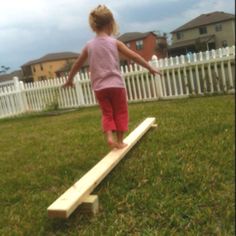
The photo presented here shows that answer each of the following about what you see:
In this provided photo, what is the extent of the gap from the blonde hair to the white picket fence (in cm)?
546

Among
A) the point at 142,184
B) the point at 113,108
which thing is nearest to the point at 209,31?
the point at 113,108

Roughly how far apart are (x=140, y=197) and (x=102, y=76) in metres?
1.43

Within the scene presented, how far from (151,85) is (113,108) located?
27.3ft

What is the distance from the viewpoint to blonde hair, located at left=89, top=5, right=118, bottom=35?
404 cm

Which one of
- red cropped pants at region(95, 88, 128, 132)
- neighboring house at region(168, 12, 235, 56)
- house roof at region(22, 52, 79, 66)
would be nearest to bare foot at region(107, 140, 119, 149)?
red cropped pants at region(95, 88, 128, 132)

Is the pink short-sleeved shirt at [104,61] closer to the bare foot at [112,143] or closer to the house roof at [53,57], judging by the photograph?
the bare foot at [112,143]

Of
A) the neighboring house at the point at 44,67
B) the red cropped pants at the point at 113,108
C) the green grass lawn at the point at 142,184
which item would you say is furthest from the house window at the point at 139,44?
the red cropped pants at the point at 113,108

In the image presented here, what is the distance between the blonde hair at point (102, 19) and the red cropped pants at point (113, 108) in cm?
63

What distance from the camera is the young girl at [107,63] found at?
13.4ft

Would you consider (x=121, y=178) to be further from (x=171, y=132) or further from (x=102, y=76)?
(x=171, y=132)

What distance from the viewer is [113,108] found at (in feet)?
14.2

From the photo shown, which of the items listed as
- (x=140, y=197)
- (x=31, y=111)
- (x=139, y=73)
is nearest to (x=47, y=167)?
(x=140, y=197)

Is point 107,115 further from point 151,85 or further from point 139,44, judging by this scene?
point 139,44

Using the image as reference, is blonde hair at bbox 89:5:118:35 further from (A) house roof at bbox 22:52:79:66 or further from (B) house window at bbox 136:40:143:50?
(A) house roof at bbox 22:52:79:66
